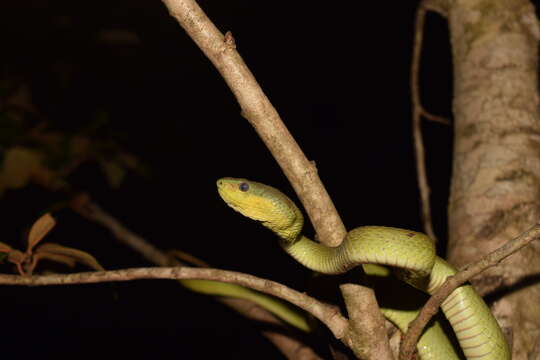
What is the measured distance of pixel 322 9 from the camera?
5.73 metres

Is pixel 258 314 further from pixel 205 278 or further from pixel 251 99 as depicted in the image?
pixel 251 99

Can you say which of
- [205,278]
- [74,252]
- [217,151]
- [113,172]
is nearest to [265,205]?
[205,278]

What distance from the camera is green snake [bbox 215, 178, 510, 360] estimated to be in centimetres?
141

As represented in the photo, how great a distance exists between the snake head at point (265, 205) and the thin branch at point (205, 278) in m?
0.50

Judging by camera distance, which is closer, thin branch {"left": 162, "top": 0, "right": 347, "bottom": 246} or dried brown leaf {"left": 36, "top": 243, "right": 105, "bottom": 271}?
thin branch {"left": 162, "top": 0, "right": 347, "bottom": 246}

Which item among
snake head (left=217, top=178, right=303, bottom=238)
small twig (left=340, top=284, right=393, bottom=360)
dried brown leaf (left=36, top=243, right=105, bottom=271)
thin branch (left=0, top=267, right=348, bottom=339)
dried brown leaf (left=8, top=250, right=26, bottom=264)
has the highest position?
snake head (left=217, top=178, right=303, bottom=238)

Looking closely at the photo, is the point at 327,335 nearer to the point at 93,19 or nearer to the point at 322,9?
the point at 93,19

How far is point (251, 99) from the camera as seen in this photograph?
1.26 metres

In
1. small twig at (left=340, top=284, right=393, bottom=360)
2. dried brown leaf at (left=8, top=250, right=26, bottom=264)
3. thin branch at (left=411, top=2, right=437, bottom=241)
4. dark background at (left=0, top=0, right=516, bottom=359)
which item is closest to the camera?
small twig at (left=340, top=284, right=393, bottom=360)

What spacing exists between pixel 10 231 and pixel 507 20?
→ 4716 mm

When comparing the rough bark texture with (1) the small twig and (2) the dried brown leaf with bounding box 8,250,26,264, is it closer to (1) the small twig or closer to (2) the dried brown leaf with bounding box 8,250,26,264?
(1) the small twig

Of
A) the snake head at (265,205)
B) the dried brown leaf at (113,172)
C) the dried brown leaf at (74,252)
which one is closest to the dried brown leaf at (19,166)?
the dried brown leaf at (113,172)

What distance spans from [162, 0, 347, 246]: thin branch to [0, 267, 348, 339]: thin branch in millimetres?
259

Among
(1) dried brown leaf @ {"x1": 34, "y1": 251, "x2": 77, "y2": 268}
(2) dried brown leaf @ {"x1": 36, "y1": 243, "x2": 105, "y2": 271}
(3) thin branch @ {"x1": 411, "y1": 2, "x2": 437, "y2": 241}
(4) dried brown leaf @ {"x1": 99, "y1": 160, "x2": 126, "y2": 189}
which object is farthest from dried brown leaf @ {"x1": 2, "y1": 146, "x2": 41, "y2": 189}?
(3) thin branch @ {"x1": 411, "y1": 2, "x2": 437, "y2": 241}
